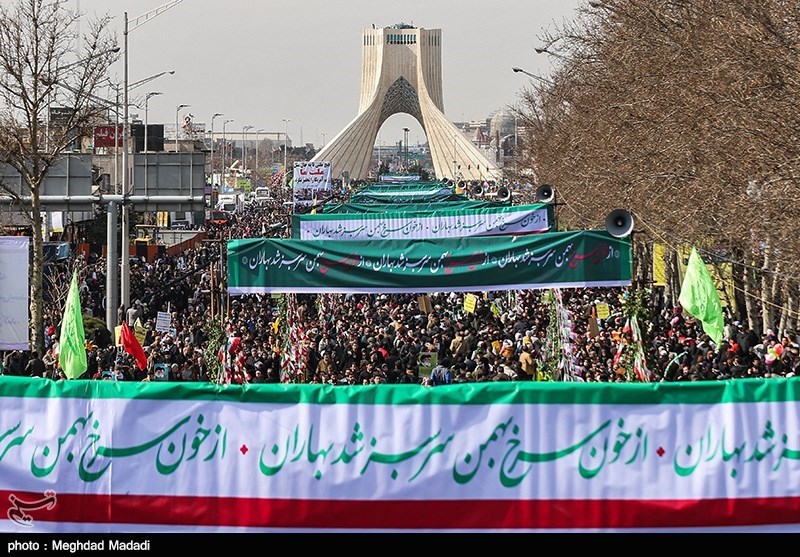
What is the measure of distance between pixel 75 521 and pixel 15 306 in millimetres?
7141

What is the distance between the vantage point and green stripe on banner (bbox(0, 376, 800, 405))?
18.9 feet

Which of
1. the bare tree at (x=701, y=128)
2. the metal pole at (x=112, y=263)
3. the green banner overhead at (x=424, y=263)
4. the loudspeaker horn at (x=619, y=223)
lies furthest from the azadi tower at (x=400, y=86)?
the loudspeaker horn at (x=619, y=223)

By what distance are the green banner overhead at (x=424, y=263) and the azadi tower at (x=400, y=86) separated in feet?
418

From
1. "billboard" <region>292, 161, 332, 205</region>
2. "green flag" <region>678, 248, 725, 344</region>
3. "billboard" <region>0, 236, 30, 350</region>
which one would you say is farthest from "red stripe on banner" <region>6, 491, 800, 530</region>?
"billboard" <region>292, 161, 332, 205</region>

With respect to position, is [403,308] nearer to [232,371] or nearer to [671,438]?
[232,371]

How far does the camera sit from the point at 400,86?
527ft

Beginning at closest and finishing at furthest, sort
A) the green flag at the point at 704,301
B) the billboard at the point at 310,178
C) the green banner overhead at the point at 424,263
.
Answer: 1. the green flag at the point at 704,301
2. the green banner overhead at the point at 424,263
3. the billboard at the point at 310,178

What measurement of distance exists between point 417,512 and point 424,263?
9026 millimetres

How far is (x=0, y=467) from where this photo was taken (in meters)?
5.91

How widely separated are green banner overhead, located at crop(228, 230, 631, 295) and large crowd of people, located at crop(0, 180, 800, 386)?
1.06 meters

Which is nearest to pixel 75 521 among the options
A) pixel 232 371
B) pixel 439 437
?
pixel 439 437

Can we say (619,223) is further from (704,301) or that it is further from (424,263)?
(424,263)

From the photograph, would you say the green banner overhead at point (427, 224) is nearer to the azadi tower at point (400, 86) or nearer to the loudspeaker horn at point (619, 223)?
the loudspeaker horn at point (619, 223)

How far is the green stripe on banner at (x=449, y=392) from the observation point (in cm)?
576
